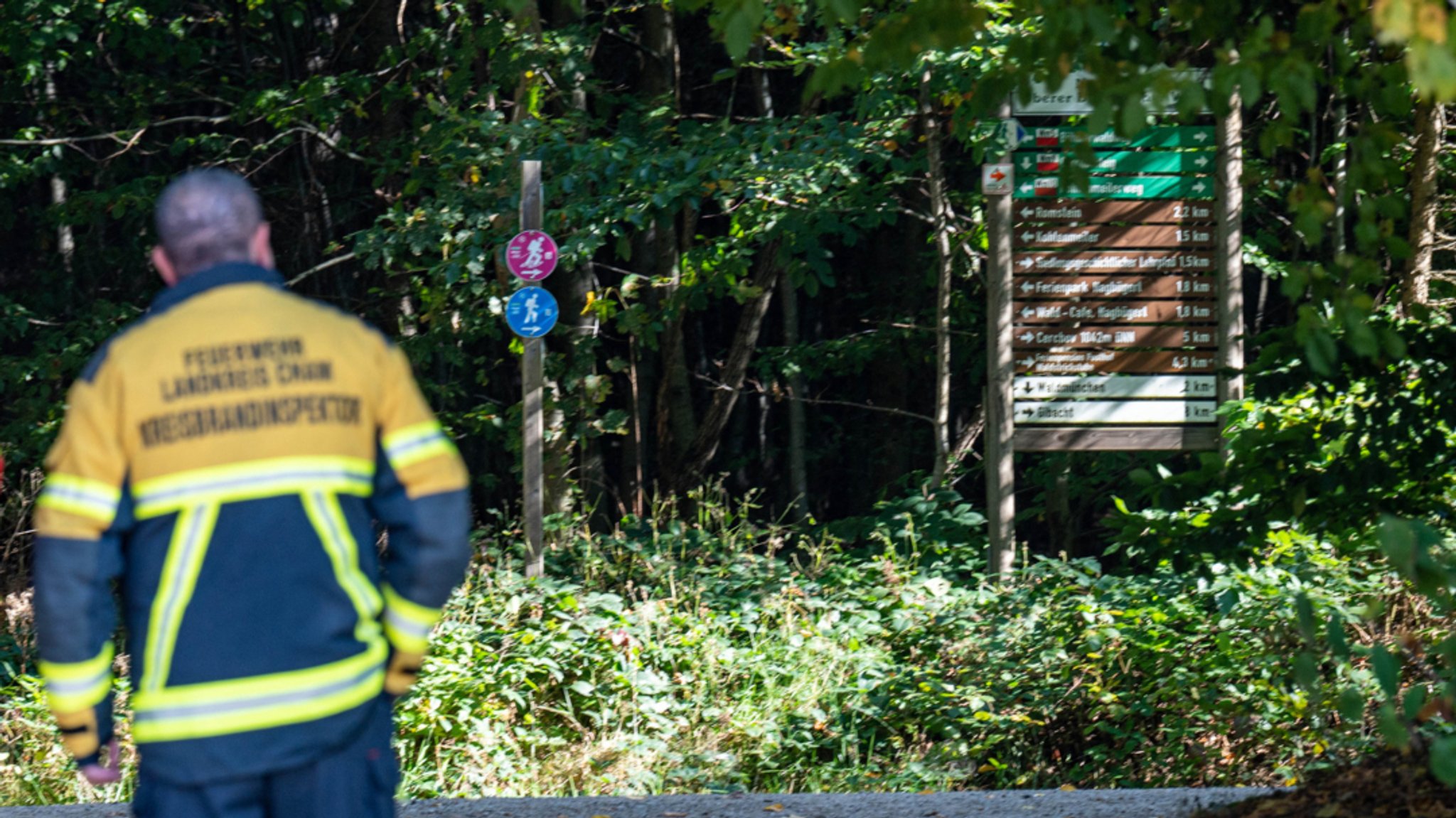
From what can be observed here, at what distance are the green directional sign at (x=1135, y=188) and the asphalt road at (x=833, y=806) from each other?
13.5ft

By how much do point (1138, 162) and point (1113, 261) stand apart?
563 millimetres

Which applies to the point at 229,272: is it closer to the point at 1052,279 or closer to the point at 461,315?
the point at 1052,279

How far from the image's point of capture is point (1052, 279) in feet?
25.9

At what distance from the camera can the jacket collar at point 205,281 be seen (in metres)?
2.22

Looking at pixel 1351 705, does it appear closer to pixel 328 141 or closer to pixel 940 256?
pixel 940 256

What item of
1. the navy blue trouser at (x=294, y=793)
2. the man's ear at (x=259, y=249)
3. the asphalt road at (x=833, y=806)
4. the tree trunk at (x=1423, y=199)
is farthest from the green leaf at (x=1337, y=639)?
the tree trunk at (x=1423, y=199)

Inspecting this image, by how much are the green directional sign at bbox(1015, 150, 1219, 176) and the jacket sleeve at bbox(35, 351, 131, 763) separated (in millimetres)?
6381

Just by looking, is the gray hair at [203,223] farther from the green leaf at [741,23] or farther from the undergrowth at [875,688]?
the undergrowth at [875,688]

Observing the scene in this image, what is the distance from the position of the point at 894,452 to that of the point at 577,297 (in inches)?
161

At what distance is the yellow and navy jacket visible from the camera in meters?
2.11

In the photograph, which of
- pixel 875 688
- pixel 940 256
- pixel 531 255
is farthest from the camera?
pixel 940 256

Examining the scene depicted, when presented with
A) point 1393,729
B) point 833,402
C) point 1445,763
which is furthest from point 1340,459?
point 833,402

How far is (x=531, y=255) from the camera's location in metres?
7.69

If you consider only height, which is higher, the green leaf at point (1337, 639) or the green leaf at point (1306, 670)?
the green leaf at point (1337, 639)
